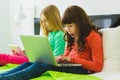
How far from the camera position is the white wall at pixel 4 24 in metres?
3.27

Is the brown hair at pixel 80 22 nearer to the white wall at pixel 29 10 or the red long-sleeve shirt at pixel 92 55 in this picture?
the red long-sleeve shirt at pixel 92 55

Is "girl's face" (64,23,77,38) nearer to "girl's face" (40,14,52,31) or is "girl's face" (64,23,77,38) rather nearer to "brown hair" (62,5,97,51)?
"brown hair" (62,5,97,51)

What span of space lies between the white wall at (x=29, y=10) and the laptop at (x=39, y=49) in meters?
0.85

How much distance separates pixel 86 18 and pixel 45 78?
50 centimetres

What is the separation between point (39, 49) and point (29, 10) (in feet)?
5.31

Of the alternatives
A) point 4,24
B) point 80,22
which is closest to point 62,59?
point 80,22

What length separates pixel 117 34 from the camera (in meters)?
1.57

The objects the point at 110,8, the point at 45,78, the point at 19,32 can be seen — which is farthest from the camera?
the point at 19,32

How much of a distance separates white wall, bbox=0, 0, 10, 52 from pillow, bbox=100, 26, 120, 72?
2000 millimetres

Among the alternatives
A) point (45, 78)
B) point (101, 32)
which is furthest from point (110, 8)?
point (45, 78)

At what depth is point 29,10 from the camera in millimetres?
2992

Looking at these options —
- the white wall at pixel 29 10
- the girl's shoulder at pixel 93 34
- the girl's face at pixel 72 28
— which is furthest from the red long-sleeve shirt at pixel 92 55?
the white wall at pixel 29 10

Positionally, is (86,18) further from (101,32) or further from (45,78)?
(45,78)

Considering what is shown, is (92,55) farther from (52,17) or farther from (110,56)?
(52,17)
